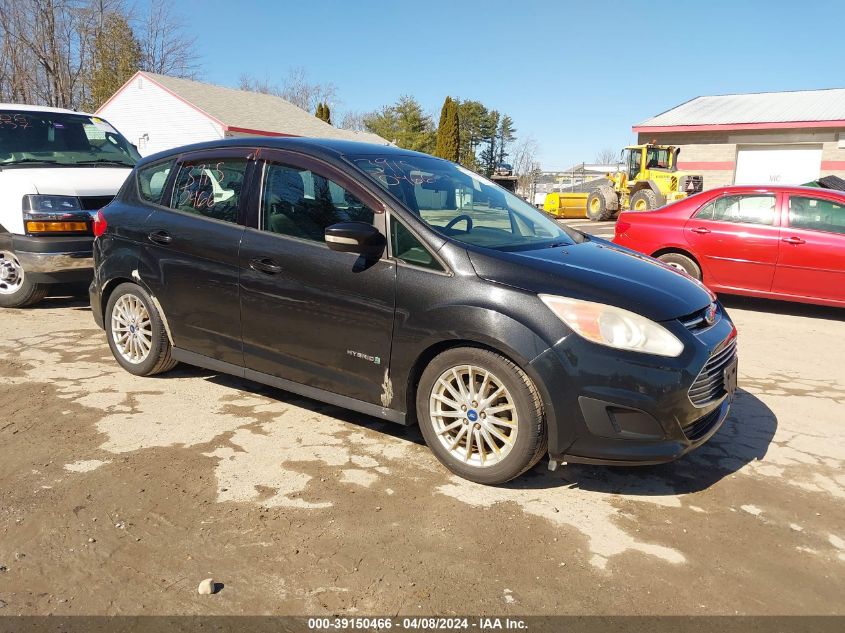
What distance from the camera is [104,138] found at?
829 centimetres

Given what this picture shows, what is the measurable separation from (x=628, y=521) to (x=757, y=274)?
565 cm

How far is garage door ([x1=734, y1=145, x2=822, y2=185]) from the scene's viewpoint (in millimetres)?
30472

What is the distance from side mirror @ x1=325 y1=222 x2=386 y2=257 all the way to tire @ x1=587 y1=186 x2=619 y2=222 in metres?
20.2

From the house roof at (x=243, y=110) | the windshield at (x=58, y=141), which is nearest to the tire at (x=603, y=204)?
the house roof at (x=243, y=110)

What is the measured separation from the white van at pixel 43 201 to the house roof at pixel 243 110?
25.0 meters

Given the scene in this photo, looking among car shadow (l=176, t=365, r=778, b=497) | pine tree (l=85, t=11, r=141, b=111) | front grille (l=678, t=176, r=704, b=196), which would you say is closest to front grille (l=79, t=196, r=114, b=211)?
car shadow (l=176, t=365, r=778, b=497)

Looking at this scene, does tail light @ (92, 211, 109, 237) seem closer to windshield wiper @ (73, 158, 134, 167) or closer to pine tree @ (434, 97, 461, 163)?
windshield wiper @ (73, 158, 134, 167)

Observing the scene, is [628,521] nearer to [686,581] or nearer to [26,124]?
[686,581]

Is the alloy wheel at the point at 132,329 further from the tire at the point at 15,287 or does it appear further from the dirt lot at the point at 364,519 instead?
the tire at the point at 15,287

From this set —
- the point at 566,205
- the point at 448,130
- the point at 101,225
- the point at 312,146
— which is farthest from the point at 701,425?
the point at 448,130

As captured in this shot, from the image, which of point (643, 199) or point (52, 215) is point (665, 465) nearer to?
point (52, 215)

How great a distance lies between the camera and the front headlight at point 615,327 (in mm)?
3189

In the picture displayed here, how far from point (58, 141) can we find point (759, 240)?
8.23 meters

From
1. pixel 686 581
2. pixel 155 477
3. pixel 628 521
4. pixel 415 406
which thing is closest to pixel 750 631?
pixel 686 581
